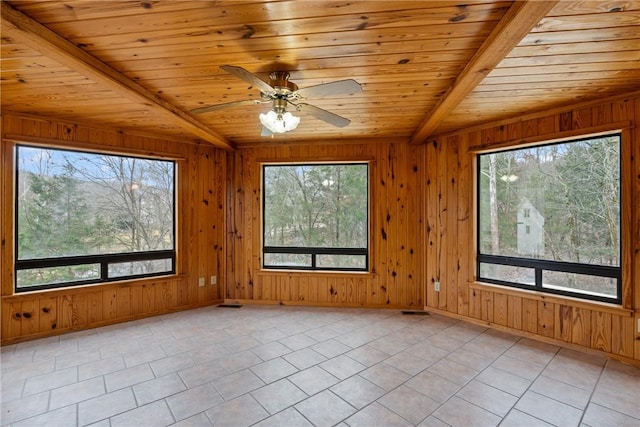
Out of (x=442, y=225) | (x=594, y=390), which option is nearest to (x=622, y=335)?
(x=594, y=390)

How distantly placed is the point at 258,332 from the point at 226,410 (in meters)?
1.34

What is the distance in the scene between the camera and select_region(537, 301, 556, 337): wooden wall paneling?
3084mm

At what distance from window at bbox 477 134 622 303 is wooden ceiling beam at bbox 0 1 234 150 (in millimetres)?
3681

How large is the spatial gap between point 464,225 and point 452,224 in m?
0.15

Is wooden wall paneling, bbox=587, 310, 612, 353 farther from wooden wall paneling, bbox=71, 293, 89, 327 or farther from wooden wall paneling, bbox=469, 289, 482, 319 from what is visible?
wooden wall paneling, bbox=71, 293, 89, 327

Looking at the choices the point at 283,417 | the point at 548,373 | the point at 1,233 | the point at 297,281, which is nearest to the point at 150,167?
the point at 1,233

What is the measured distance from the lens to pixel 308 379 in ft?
7.90

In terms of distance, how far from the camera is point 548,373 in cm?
250

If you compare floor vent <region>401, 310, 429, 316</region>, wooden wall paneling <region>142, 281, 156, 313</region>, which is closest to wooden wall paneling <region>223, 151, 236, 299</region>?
wooden wall paneling <region>142, 281, 156, 313</region>

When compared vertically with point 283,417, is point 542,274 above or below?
above

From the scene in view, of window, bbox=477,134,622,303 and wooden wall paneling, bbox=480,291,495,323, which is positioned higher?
window, bbox=477,134,622,303

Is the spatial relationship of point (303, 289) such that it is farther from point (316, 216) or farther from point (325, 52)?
point (325, 52)

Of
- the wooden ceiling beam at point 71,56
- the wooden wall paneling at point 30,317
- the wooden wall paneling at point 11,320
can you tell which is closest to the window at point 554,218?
the wooden ceiling beam at point 71,56

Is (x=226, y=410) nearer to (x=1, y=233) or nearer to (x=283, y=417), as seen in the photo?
(x=283, y=417)
